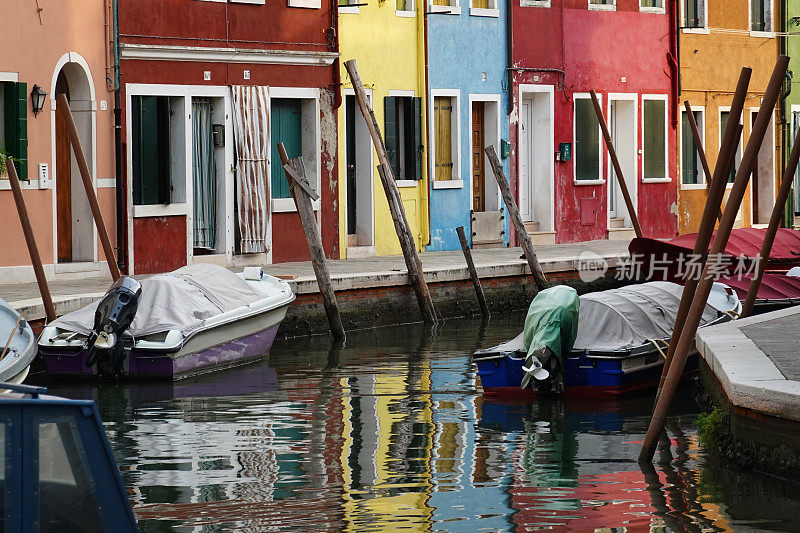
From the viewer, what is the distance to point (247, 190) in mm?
22422

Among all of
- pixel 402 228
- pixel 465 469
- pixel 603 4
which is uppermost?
pixel 603 4

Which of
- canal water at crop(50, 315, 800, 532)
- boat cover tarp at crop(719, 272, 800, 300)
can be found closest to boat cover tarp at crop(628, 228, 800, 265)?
boat cover tarp at crop(719, 272, 800, 300)

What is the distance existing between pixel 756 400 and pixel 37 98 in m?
12.1

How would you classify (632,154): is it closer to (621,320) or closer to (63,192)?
(63,192)

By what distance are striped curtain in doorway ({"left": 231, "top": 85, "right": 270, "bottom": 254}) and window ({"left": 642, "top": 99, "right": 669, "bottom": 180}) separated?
35.0 feet

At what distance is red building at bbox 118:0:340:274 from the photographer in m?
21.0

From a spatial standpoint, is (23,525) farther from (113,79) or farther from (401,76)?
(401,76)

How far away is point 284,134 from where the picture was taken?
23688 mm

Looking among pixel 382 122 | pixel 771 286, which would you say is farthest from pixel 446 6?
pixel 771 286

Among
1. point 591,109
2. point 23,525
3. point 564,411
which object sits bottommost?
point 564,411

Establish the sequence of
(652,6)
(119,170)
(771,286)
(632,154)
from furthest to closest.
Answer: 1. (652,6)
2. (632,154)
3. (119,170)
4. (771,286)

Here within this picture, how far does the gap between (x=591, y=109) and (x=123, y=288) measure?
52.9 ft

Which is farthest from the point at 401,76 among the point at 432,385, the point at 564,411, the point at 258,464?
the point at 258,464

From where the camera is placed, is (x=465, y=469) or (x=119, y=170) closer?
(x=465, y=469)
